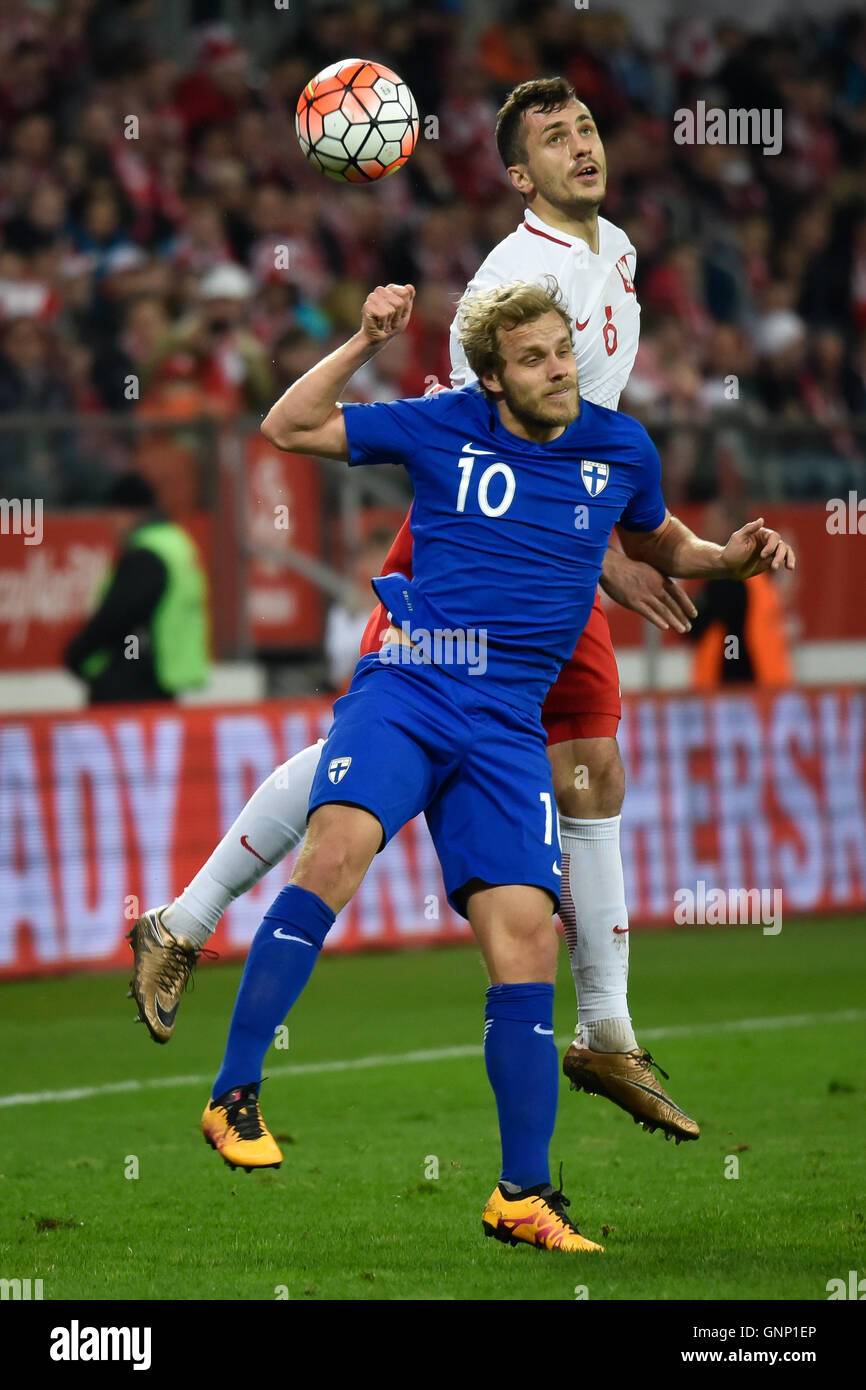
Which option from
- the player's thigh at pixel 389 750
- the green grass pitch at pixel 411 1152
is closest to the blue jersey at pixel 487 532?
the player's thigh at pixel 389 750

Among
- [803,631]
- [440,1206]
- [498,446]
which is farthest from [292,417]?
[803,631]

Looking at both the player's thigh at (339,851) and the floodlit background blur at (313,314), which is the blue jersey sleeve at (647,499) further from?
the floodlit background blur at (313,314)

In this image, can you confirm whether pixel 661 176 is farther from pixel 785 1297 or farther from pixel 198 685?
pixel 785 1297

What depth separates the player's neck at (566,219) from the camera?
20.2 feet

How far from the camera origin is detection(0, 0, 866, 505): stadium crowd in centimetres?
1353

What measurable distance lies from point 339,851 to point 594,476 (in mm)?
1202

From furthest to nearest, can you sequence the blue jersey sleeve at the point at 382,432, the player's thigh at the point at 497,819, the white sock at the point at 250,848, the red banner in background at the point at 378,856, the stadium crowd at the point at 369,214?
the stadium crowd at the point at 369,214 < the red banner in background at the point at 378,856 < the white sock at the point at 250,848 < the blue jersey sleeve at the point at 382,432 < the player's thigh at the point at 497,819

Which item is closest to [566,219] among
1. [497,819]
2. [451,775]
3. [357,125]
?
[357,125]

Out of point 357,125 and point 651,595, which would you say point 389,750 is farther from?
point 357,125

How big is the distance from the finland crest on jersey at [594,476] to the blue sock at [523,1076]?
1.28 meters

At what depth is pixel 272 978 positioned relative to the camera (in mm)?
5215

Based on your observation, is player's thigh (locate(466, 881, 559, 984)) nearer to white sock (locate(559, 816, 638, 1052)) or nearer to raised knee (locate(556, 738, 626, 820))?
white sock (locate(559, 816, 638, 1052))

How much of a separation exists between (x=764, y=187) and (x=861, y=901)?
8.20 m

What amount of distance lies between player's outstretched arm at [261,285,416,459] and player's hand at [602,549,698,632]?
1200 millimetres
